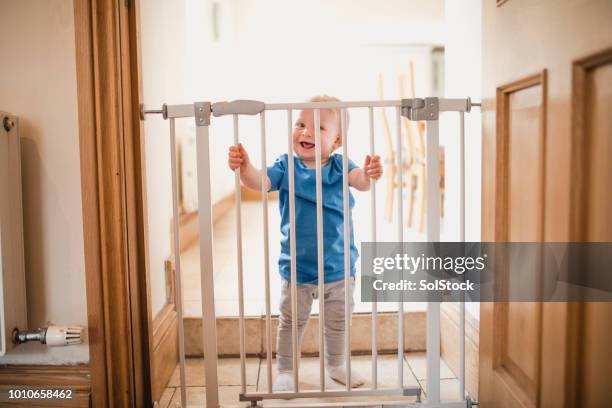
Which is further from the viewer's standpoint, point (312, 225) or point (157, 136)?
point (157, 136)

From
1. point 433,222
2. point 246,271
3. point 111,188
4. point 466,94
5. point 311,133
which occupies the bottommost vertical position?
point 246,271

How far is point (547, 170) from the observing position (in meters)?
0.89

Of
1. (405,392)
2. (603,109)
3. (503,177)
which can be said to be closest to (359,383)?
(405,392)

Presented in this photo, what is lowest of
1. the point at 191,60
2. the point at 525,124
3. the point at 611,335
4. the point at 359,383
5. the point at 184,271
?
the point at 359,383

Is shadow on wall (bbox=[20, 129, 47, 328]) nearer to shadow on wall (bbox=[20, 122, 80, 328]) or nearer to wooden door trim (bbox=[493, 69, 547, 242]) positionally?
shadow on wall (bbox=[20, 122, 80, 328])

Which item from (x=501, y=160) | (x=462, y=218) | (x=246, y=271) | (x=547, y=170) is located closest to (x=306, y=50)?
(x=246, y=271)

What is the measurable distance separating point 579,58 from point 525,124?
0.22 m

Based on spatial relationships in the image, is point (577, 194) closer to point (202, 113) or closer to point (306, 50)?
point (202, 113)

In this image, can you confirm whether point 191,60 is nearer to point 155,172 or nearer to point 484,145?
point 155,172

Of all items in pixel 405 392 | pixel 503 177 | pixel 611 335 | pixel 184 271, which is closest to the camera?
pixel 611 335

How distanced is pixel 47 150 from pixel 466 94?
1.26 metres

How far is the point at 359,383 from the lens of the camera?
1.57 meters

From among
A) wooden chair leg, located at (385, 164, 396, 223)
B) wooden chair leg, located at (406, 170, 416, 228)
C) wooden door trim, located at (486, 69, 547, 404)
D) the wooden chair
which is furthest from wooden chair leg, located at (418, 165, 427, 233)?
wooden door trim, located at (486, 69, 547, 404)

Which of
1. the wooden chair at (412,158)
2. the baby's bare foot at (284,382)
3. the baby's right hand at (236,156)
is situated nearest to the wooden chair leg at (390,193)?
the wooden chair at (412,158)
